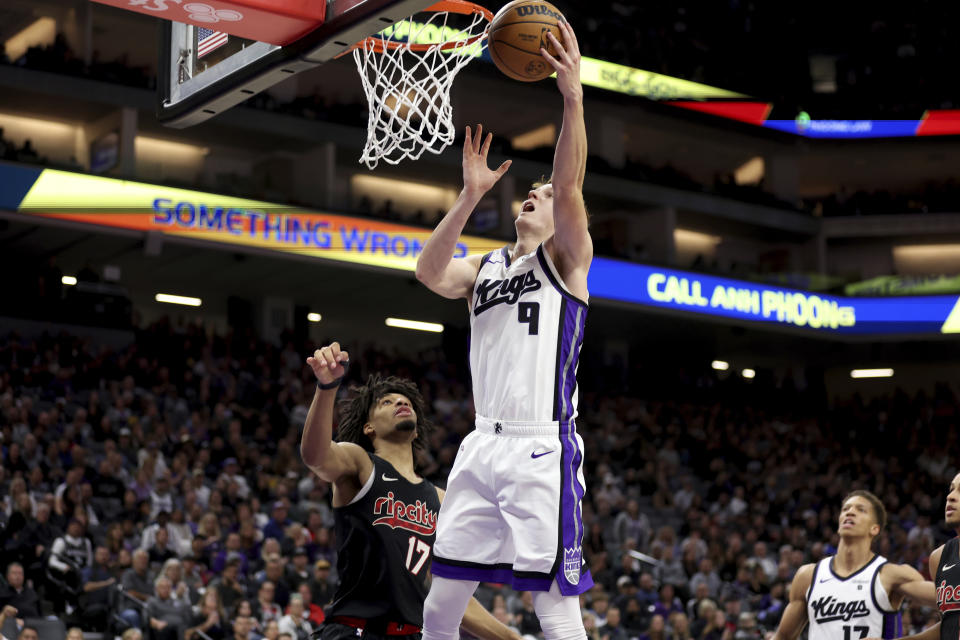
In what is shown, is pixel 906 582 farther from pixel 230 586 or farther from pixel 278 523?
pixel 278 523

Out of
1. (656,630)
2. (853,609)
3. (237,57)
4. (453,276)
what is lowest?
(656,630)

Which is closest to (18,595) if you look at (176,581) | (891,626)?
(176,581)

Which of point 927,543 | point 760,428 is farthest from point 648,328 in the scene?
point 927,543

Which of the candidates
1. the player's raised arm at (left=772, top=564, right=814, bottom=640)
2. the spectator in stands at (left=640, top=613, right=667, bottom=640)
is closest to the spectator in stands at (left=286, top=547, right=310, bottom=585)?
the spectator in stands at (left=640, top=613, right=667, bottom=640)

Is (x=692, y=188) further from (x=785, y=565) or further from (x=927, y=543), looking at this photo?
(x=785, y=565)

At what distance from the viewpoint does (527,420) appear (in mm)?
4383

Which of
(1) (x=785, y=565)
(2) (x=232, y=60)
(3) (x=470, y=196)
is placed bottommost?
(1) (x=785, y=565)

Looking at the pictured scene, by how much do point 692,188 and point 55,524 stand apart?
795 inches

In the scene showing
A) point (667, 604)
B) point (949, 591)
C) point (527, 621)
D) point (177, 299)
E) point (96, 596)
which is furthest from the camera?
point (177, 299)

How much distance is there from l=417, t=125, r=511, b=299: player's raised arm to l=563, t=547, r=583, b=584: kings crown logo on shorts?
3.49ft

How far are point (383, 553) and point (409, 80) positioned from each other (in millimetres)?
2442

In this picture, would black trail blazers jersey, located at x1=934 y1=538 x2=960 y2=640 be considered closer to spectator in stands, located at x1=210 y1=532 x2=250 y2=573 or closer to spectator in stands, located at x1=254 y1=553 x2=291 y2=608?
spectator in stands, located at x1=254 y1=553 x2=291 y2=608

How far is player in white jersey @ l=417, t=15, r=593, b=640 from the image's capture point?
167 inches

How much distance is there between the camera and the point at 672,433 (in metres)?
24.0
